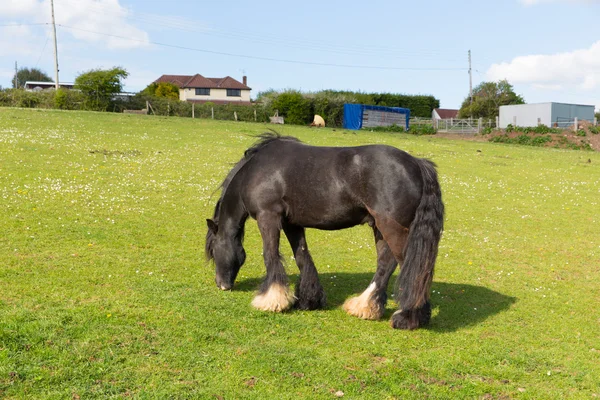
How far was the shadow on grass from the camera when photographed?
27.2ft

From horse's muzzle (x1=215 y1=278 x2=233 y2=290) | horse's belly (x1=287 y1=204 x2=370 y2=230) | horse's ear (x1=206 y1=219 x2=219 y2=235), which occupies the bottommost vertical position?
horse's muzzle (x1=215 y1=278 x2=233 y2=290)

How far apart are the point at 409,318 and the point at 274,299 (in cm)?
182

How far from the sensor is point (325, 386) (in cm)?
598

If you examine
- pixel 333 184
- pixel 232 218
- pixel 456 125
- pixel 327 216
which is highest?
pixel 456 125

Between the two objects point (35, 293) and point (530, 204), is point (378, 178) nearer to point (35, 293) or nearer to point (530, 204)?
point (35, 293)

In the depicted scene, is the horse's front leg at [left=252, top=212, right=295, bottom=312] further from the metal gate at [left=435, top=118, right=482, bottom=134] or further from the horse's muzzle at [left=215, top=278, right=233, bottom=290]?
the metal gate at [left=435, top=118, right=482, bottom=134]

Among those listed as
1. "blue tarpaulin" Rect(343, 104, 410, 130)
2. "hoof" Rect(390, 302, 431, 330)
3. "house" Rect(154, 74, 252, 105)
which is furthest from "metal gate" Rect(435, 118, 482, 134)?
"hoof" Rect(390, 302, 431, 330)

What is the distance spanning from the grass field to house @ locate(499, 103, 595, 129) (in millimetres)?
55307

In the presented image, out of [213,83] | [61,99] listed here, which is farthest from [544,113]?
[213,83]

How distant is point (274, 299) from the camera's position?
804cm

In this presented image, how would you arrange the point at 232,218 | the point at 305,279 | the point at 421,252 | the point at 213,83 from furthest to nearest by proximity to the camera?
the point at 213,83
the point at 232,218
the point at 305,279
the point at 421,252

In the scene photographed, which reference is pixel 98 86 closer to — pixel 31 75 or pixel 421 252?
pixel 421 252

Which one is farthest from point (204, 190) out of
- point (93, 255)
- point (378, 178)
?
point (378, 178)

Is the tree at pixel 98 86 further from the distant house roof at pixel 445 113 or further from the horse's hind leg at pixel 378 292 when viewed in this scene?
the distant house roof at pixel 445 113
